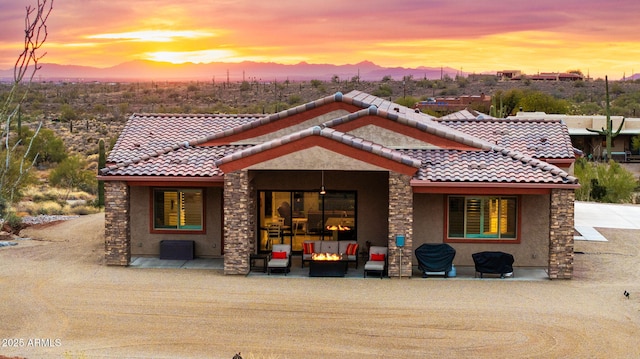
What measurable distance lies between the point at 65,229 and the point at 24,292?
413 inches

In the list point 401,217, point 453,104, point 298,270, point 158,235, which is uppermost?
point 453,104

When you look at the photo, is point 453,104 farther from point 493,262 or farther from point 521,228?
point 493,262

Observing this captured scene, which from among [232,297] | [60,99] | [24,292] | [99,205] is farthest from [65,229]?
[60,99]

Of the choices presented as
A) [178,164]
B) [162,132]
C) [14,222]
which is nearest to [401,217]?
[178,164]

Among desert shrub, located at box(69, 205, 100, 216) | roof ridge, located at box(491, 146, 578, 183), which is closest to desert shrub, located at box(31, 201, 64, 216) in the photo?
desert shrub, located at box(69, 205, 100, 216)

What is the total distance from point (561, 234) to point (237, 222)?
8.74 m

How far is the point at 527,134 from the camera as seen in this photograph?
90.7 feet

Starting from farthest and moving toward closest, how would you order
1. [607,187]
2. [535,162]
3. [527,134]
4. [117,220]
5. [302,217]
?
[607,187] → [527,134] → [302,217] → [117,220] → [535,162]

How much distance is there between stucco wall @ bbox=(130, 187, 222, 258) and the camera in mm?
24859

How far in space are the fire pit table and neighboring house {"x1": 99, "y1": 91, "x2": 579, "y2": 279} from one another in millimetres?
1310

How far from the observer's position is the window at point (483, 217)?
23.6 meters

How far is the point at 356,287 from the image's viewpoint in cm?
2122

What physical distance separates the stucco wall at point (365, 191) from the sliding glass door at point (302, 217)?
0.89ft

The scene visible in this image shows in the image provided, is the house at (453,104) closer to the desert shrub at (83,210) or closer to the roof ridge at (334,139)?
the desert shrub at (83,210)
